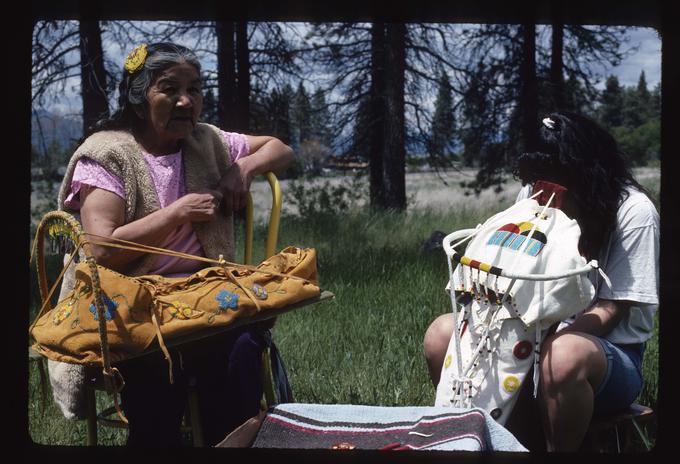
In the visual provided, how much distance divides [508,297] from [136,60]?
4.25ft

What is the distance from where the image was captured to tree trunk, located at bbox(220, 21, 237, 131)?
3.04 meters

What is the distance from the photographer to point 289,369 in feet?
11.0

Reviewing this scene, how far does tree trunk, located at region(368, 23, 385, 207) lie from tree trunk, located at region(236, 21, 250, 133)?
0.54 m

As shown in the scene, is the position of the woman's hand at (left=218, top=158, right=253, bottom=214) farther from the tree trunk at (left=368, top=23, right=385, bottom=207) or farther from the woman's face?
the tree trunk at (left=368, top=23, right=385, bottom=207)

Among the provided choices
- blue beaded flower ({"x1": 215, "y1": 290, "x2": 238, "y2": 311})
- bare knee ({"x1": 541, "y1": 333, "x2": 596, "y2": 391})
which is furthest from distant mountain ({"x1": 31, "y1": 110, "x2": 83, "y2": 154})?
bare knee ({"x1": 541, "y1": 333, "x2": 596, "y2": 391})

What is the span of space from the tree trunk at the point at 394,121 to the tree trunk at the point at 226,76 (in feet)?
2.24

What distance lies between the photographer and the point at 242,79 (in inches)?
133

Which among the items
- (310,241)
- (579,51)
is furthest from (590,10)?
(310,241)

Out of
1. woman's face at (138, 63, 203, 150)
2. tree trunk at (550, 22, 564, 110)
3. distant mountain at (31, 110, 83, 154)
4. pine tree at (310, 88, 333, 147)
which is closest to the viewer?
woman's face at (138, 63, 203, 150)

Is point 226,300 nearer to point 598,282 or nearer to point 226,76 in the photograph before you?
point 598,282

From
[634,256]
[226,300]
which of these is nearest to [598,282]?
[634,256]

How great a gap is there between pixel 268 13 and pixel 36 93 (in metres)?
2.26

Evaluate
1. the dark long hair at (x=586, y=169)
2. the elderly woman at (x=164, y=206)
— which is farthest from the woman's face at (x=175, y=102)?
the dark long hair at (x=586, y=169)

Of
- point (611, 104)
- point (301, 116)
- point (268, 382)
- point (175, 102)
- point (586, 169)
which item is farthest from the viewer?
point (301, 116)
